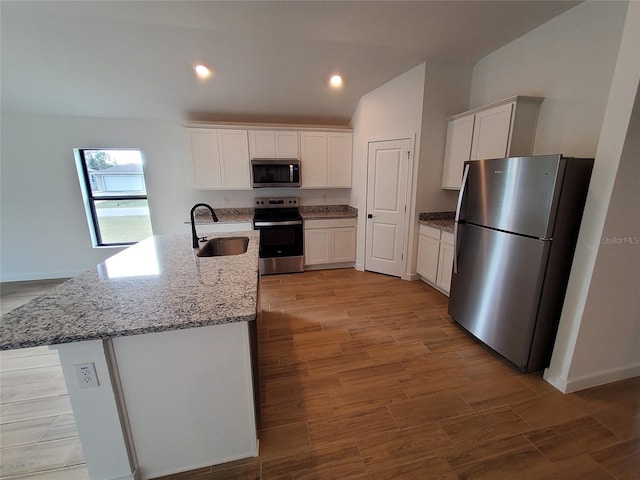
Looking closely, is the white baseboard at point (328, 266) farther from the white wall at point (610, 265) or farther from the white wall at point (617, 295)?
the white wall at point (617, 295)

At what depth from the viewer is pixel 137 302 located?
1255mm

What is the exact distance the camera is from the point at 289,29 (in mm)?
2656

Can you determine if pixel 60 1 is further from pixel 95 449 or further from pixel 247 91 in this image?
pixel 95 449

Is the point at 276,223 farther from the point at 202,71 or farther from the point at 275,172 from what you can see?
the point at 202,71

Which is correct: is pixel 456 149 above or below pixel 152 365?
above

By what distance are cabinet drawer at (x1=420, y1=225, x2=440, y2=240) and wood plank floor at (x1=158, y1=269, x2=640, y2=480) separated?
1153 mm

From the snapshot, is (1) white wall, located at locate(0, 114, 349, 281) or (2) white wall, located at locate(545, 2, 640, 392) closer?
(2) white wall, located at locate(545, 2, 640, 392)

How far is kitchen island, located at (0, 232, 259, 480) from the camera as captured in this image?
1.09 m

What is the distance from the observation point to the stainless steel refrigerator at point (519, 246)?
5.64ft

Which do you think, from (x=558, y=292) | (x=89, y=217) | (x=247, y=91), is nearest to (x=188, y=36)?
(x=247, y=91)

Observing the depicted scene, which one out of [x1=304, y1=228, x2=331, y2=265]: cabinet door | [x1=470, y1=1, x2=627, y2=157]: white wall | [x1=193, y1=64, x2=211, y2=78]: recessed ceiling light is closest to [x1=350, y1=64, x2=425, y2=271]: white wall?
[x1=304, y1=228, x2=331, y2=265]: cabinet door

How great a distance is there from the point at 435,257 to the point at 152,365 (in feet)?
10.3

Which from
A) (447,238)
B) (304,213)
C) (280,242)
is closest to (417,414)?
(447,238)

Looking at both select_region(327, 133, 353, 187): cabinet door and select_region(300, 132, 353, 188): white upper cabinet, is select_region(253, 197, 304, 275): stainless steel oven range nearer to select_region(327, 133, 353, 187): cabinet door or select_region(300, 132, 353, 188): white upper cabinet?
select_region(300, 132, 353, 188): white upper cabinet
